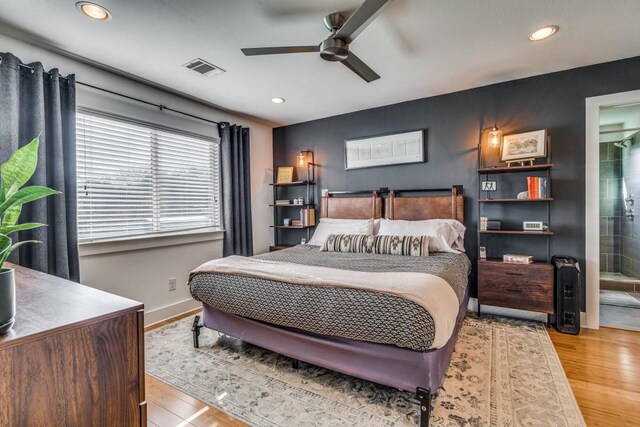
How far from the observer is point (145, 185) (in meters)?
3.21

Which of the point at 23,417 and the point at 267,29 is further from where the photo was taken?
the point at 267,29

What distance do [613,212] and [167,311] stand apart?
20.8 ft

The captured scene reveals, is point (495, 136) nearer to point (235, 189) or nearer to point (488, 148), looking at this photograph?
point (488, 148)

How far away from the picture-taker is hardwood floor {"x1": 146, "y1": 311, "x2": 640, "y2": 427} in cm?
171

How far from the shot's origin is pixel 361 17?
175cm

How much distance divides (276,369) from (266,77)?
2.68 metres

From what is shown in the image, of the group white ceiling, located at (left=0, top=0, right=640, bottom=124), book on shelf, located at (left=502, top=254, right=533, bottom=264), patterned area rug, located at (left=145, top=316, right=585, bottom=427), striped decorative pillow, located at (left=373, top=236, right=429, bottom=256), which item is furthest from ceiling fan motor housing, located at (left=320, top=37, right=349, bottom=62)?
book on shelf, located at (left=502, top=254, right=533, bottom=264)

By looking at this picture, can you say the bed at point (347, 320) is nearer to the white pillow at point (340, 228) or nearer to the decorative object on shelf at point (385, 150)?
the white pillow at point (340, 228)

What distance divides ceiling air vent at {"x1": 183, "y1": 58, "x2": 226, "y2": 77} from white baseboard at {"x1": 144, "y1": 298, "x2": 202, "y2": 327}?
248 centimetres

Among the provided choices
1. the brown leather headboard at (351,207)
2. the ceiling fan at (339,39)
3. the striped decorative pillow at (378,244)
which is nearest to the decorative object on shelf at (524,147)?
the striped decorative pillow at (378,244)

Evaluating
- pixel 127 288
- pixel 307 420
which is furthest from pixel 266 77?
pixel 307 420

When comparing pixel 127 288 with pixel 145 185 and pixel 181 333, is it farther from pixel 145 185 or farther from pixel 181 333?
pixel 145 185

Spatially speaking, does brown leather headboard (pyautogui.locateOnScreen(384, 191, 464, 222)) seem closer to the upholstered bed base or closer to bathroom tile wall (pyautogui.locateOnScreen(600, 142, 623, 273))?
the upholstered bed base

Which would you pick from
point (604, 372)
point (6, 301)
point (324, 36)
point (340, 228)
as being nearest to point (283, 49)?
point (324, 36)
